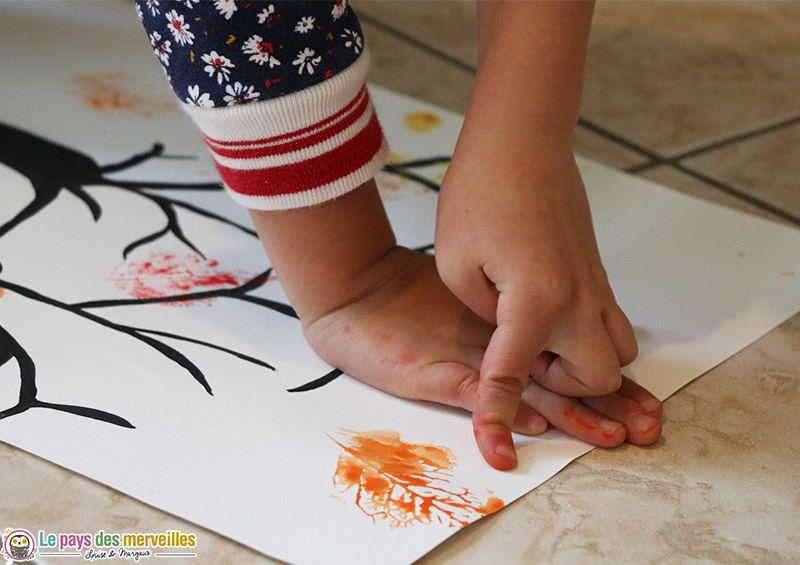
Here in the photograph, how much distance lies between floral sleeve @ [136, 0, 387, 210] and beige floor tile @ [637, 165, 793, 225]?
353 millimetres

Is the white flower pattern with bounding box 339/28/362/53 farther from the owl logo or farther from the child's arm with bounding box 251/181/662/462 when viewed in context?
the owl logo

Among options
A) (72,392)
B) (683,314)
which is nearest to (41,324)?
(72,392)

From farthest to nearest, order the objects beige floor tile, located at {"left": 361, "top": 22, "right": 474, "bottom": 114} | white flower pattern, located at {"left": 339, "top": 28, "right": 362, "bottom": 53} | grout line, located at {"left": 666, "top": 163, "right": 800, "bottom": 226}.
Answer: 1. beige floor tile, located at {"left": 361, "top": 22, "right": 474, "bottom": 114}
2. grout line, located at {"left": 666, "top": 163, "right": 800, "bottom": 226}
3. white flower pattern, located at {"left": 339, "top": 28, "right": 362, "bottom": 53}

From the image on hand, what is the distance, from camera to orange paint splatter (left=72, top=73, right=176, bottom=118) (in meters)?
0.85

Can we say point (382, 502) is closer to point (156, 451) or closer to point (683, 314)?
point (156, 451)

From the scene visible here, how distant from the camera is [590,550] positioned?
414 millimetres

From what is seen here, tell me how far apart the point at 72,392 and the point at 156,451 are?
8 cm

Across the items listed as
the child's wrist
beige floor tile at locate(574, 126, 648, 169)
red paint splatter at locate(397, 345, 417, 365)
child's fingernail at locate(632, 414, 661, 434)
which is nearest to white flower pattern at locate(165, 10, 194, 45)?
the child's wrist

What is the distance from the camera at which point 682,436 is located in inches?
19.1

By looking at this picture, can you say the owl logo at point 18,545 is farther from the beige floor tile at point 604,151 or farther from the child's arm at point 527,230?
the beige floor tile at point 604,151

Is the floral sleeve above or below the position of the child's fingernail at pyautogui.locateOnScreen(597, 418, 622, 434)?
above

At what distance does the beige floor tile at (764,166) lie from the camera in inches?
29.8

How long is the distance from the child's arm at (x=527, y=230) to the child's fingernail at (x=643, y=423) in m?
0.02

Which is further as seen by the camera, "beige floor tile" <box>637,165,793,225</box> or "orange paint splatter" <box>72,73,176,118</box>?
"orange paint splatter" <box>72,73,176,118</box>
